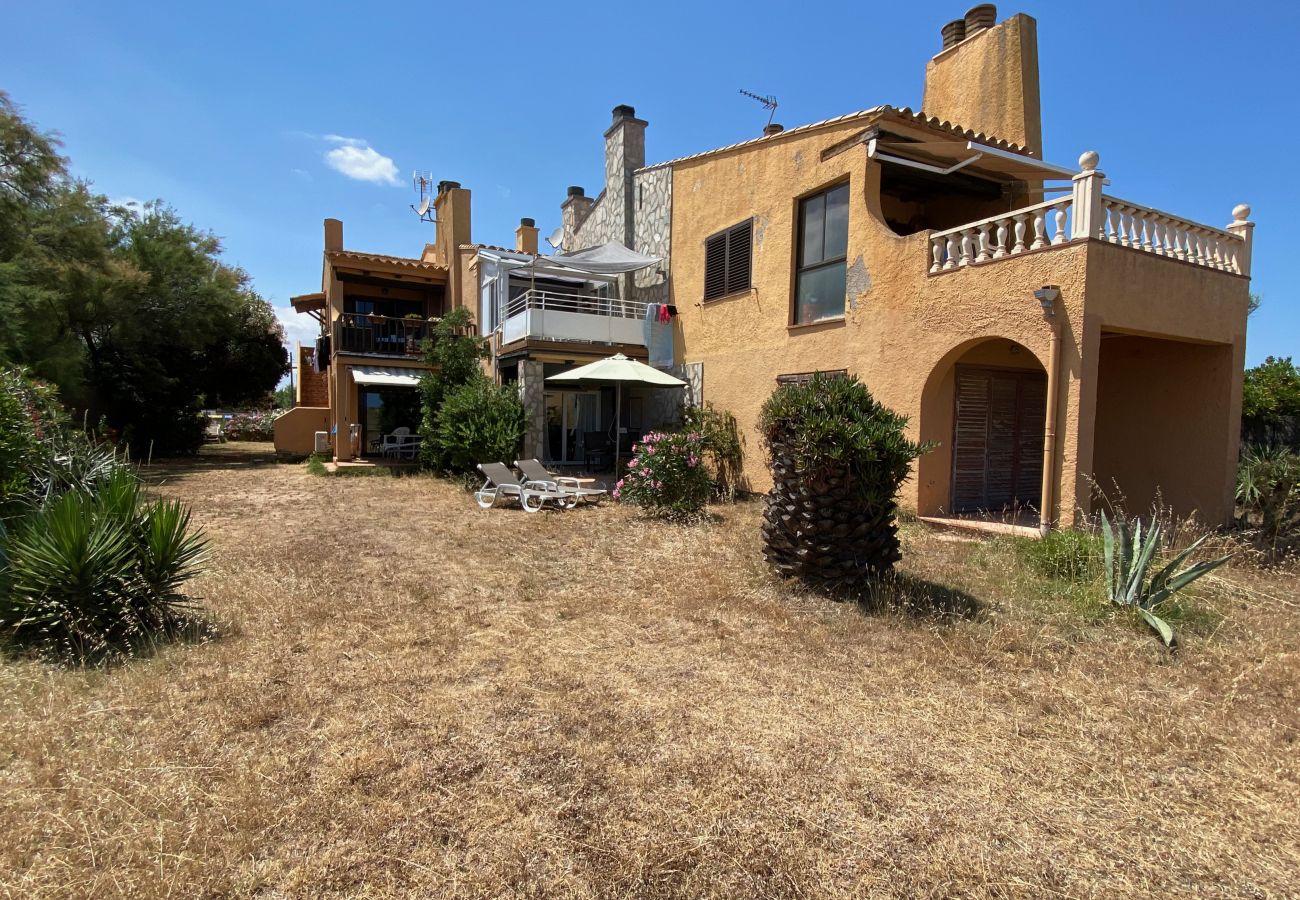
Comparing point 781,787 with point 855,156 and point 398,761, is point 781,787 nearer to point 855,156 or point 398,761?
point 398,761

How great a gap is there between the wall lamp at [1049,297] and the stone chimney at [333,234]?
23086 millimetres

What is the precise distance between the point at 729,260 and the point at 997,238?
19.5ft

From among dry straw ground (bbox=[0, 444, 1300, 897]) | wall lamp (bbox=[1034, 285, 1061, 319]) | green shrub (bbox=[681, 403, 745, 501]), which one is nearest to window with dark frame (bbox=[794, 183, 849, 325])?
green shrub (bbox=[681, 403, 745, 501])

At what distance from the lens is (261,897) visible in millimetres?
2760

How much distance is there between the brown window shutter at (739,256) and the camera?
1435cm

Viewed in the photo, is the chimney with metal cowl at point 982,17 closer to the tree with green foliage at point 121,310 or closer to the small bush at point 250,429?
the tree with green foliage at point 121,310

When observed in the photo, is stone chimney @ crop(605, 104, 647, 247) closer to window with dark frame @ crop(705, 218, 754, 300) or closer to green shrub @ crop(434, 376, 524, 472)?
window with dark frame @ crop(705, 218, 754, 300)

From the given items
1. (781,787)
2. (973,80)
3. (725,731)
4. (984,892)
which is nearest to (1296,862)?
(984,892)

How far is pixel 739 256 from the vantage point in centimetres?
1461

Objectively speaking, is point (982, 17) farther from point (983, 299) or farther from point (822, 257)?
point (983, 299)

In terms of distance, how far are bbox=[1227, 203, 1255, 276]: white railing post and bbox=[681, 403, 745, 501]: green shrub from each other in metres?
8.87

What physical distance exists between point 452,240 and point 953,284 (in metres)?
18.2

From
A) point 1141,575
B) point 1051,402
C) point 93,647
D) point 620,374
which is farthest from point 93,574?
point 1051,402

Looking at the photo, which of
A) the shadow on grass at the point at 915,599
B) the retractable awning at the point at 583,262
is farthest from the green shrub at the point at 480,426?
the shadow on grass at the point at 915,599
